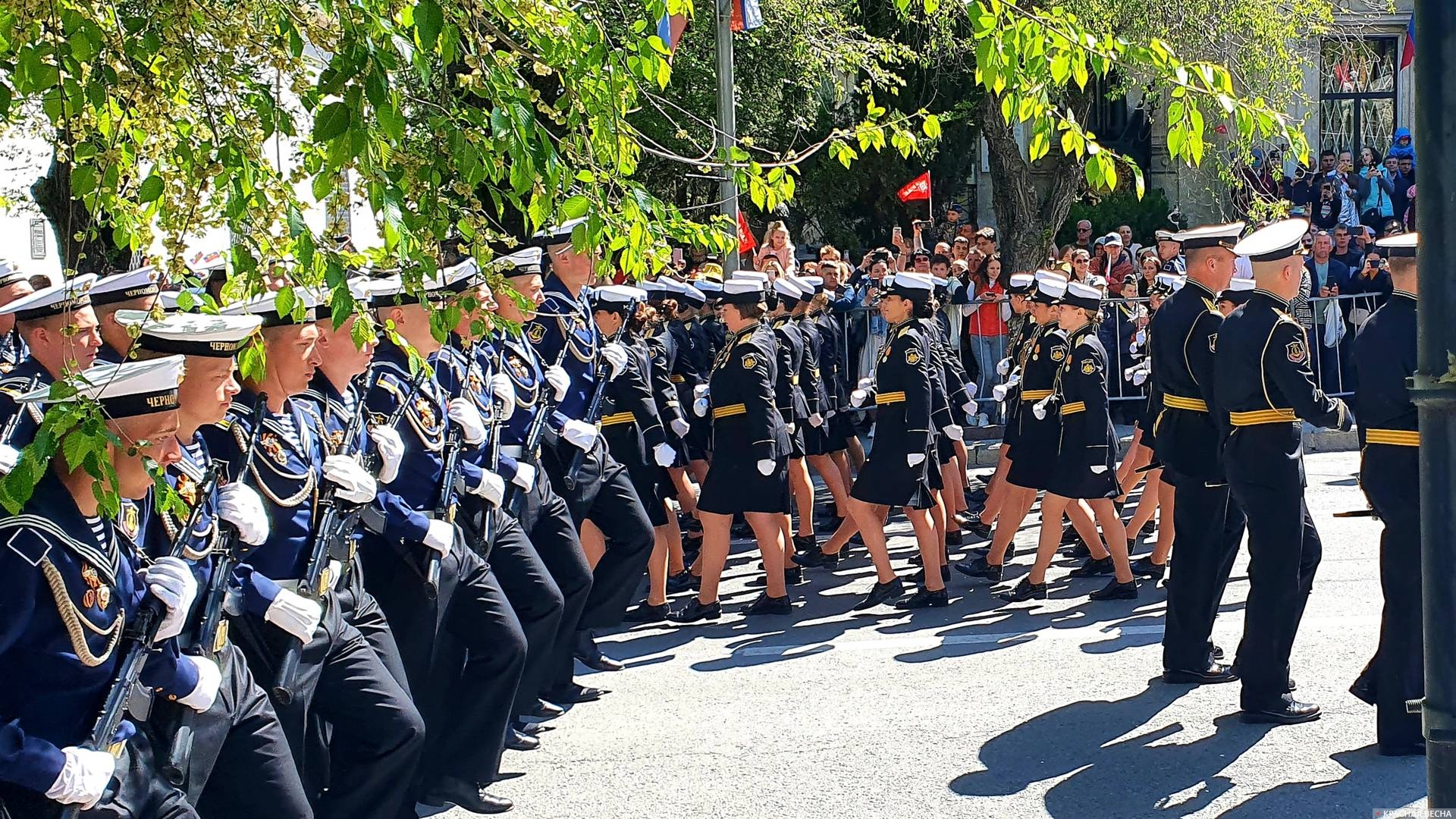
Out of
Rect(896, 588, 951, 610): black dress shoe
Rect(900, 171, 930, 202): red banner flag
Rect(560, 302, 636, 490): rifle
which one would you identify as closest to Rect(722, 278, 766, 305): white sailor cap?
Rect(560, 302, 636, 490): rifle

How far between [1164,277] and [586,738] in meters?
6.23

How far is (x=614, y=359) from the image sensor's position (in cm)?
782

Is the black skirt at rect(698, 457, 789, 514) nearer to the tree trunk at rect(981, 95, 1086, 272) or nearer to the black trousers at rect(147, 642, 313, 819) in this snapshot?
A: the black trousers at rect(147, 642, 313, 819)

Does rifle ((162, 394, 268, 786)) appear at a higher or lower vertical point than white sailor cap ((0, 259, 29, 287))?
lower

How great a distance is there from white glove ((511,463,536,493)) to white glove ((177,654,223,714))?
242 cm

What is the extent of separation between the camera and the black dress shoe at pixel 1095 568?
9078mm

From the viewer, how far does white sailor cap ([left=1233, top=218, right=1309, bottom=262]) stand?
609 centimetres

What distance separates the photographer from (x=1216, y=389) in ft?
20.9

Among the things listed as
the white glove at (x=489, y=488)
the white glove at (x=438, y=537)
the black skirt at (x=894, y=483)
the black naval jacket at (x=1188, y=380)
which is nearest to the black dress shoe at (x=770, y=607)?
the black skirt at (x=894, y=483)

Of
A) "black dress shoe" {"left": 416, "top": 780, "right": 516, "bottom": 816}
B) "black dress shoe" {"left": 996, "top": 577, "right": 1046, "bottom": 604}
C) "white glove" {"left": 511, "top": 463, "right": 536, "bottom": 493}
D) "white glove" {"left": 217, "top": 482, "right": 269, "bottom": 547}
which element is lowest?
"black dress shoe" {"left": 416, "top": 780, "right": 516, "bottom": 816}

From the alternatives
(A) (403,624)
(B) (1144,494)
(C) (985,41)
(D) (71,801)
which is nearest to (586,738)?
(A) (403,624)

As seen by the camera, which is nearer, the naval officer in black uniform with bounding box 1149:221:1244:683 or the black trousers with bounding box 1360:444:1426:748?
the black trousers with bounding box 1360:444:1426:748

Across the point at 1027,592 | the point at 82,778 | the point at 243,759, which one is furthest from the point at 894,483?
the point at 82,778

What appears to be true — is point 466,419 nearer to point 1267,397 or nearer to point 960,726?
point 960,726
